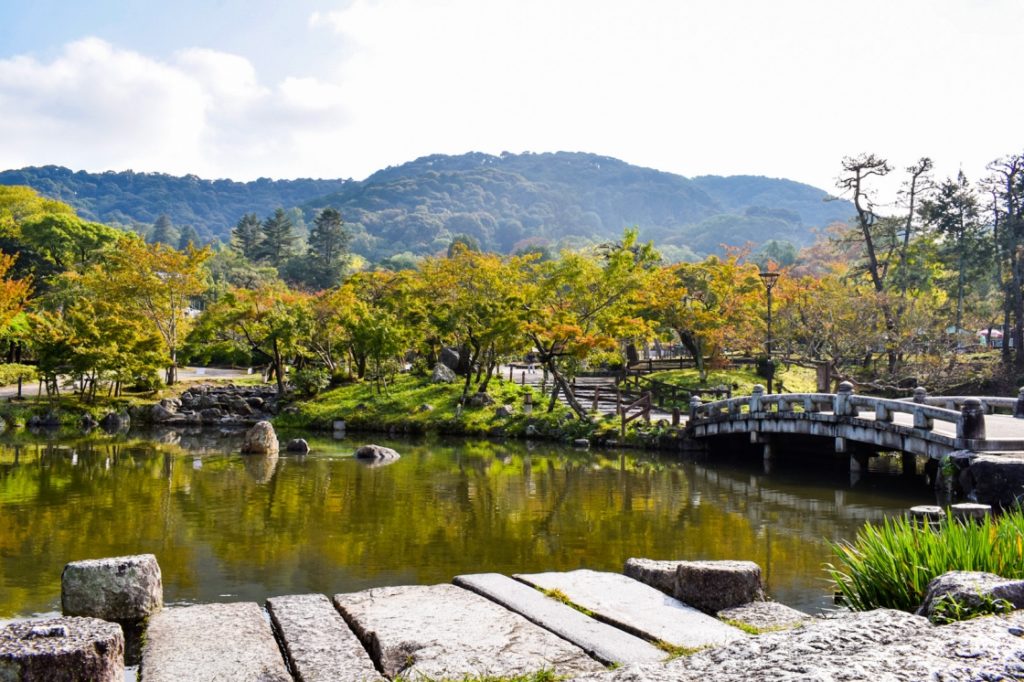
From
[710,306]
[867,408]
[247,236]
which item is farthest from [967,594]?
[247,236]

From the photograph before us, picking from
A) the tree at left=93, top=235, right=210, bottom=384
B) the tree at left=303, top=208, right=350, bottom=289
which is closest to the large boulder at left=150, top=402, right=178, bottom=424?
the tree at left=93, top=235, right=210, bottom=384

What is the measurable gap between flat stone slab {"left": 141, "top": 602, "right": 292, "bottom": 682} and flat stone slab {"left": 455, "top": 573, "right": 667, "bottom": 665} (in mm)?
2231

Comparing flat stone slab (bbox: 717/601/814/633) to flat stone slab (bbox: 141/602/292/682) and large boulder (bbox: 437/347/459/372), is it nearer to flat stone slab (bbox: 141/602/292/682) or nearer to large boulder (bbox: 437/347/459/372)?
flat stone slab (bbox: 141/602/292/682)

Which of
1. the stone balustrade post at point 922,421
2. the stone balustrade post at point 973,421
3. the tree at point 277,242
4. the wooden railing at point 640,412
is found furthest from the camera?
the tree at point 277,242

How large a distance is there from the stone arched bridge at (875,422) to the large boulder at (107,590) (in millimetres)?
14599

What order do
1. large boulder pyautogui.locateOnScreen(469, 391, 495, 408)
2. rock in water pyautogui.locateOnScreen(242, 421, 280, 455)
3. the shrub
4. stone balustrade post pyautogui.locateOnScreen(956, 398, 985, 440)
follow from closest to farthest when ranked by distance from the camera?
the shrub, stone balustrade post pyautogui.locateOnScreen(956, 398, 985, 440), rock in water pyautogui.locateOnScreen(242, 421, 280, 455), large boulder pyautogui.locateOnScreen(469, 391, 495, 408)

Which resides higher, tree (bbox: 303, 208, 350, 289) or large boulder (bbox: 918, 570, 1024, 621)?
tree (bbox: 303, 208, 350, 289)

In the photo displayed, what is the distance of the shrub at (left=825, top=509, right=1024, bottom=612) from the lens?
20.8ft

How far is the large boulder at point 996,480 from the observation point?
1387 centimetres

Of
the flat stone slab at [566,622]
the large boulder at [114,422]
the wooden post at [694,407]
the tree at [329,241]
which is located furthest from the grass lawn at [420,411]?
the tree at [329,241]

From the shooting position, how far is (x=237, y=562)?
11461mm

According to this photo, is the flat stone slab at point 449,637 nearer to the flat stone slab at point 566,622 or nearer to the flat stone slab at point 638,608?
the flat stone slab at point 566,622

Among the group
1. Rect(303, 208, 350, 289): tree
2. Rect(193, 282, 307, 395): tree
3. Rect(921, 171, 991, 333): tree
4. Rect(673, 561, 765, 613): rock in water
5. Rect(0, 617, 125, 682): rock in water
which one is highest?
Rect(303, 208, 350, 289): tree

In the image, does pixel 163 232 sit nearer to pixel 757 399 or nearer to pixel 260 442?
pixel 260 442
